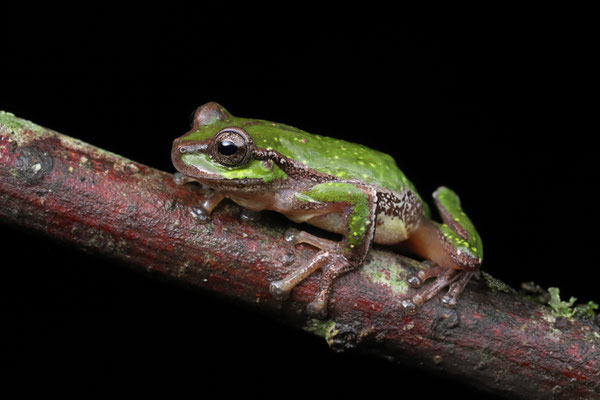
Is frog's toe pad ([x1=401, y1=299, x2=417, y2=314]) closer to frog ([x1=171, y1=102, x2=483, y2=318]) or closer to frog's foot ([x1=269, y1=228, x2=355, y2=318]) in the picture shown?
frog ([x1=171, y1=102, x2=483, y2=318])

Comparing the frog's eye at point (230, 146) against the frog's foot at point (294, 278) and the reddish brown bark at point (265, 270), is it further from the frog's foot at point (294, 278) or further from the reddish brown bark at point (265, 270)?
the frog's foot at point (294, 278)

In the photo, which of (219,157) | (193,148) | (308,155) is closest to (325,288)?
(308,155)

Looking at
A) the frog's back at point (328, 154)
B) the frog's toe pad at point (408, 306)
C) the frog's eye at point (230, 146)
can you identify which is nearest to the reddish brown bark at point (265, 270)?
the frog's toe pad at point (408, 306)

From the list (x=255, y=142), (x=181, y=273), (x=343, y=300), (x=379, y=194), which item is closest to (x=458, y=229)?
(x=379, y=194)

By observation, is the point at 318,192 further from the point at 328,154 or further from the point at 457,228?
the point at 457,228

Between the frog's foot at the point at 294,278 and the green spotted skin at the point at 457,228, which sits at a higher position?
the green spotted skin at the point at 457,228

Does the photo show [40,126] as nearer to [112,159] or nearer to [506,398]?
[112,159]

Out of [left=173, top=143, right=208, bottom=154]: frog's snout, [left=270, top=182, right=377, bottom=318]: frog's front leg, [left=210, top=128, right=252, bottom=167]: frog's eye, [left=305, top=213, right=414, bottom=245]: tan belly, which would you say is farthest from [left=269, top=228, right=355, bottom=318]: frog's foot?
[left=173, top=143, right=208, bottom=154]: frog's snout
